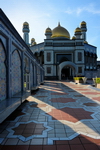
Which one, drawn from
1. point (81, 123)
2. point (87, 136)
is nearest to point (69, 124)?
point (81, 123)

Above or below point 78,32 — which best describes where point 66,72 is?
below

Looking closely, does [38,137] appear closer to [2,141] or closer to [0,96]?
[2,141]

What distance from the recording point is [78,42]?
35.4m

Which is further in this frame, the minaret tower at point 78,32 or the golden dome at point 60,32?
the golden dome at point 60,32

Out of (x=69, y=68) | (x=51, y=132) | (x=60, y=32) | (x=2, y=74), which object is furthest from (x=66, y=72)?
(x=51, y=132)

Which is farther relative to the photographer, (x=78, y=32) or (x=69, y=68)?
(x=69, y=68)

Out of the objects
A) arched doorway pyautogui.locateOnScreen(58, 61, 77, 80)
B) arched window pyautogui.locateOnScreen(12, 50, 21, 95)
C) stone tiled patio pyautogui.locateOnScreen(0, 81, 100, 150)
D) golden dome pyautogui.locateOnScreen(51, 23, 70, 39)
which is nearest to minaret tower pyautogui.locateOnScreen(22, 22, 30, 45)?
golden dome pyautogui.locateOnScreen(51, 23, 70, 39)

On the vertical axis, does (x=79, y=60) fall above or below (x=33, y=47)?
below

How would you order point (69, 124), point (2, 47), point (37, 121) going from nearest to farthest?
1. point (69, 124)
2. point (37, 121)
3. point (2, 47)

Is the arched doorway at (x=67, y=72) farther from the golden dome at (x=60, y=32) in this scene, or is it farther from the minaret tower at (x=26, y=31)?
the minaret tower at (x=26, y=31)

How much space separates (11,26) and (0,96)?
3196mm

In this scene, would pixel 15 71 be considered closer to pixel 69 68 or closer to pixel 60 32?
pixel 69 68

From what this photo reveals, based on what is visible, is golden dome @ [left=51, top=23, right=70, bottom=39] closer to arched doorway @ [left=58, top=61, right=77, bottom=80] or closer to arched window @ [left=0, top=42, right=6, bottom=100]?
arched doorway @ [left=58, top=61, right=77, bottom=80]

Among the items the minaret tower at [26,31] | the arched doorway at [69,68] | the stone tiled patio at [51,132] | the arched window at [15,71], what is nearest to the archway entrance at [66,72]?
the arched doorway at [69,68]
